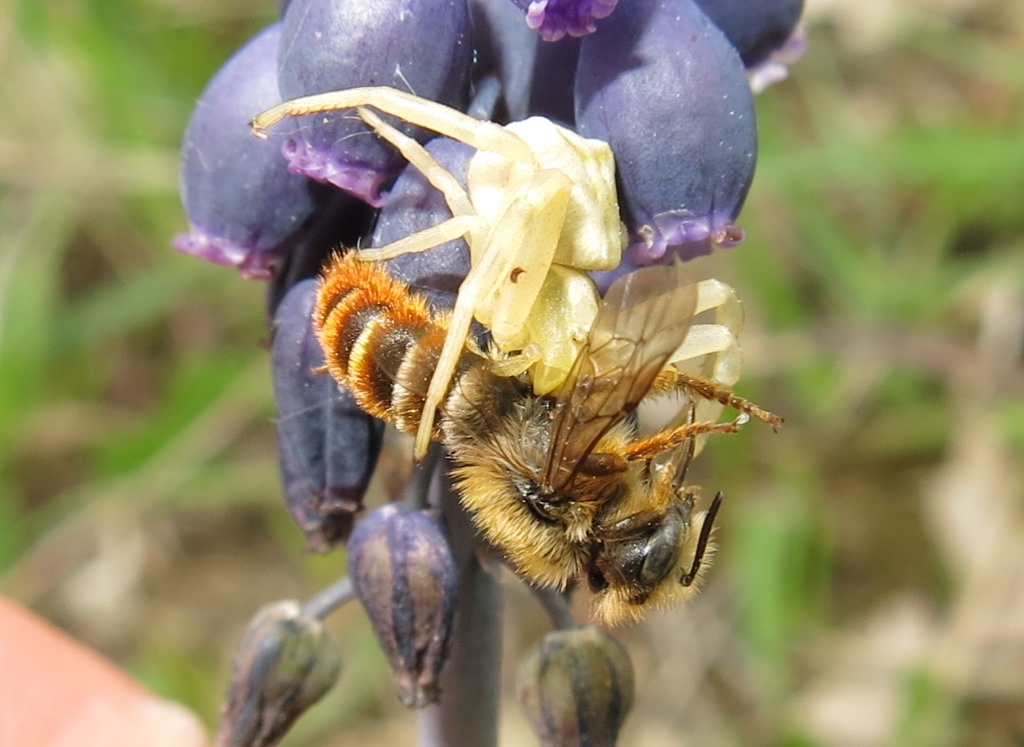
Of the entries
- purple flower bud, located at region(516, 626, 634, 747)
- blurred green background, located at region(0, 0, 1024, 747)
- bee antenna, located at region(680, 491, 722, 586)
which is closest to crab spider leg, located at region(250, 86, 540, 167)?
bee antenna, located at region(680, 491, 722, 586)

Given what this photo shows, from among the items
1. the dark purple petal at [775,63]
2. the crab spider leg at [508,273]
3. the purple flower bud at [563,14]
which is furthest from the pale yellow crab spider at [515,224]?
the dark purple petal at [775,63]

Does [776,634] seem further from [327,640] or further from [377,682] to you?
[327,640]

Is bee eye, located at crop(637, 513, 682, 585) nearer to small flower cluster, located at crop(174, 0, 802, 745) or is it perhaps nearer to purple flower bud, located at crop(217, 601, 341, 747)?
small flower cluster, located at crop(174, 0, 802, 745)

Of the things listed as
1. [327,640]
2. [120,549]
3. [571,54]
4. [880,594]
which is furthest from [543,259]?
[880,594]

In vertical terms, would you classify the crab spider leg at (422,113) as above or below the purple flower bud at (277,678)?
above

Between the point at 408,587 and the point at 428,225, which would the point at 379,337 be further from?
the point at 408,587

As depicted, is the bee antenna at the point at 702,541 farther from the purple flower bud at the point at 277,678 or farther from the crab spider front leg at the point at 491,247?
the purple flower bud at the point at 277,678
